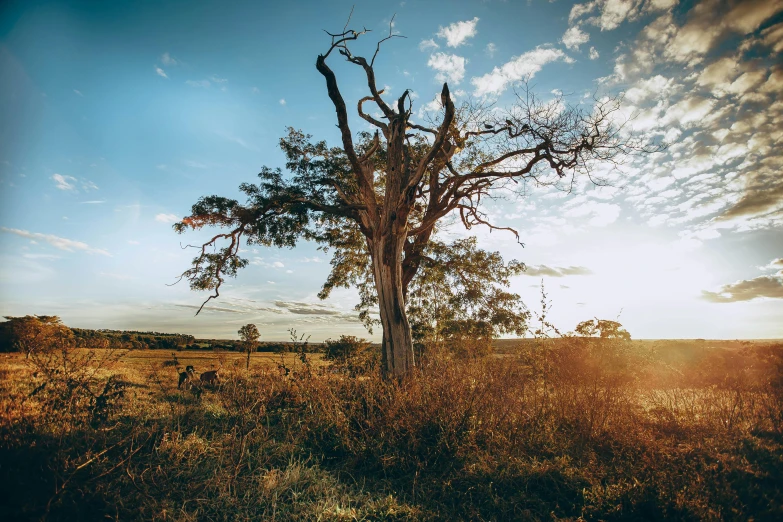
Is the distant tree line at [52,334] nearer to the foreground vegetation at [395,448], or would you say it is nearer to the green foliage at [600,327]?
the foreground vegetation at [395,448]

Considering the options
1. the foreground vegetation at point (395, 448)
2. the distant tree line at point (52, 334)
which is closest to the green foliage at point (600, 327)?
the foreground vegetation at point (395, 448)

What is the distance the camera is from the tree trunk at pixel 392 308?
9078 mm

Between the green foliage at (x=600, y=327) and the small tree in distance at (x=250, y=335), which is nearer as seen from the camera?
the green foliage at (x=600, y=327)

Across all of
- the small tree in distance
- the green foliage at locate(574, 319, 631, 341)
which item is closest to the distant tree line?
the small tree in distance

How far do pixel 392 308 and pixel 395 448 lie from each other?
5.28 m

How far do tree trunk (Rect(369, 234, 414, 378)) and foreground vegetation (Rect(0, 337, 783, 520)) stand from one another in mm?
2277

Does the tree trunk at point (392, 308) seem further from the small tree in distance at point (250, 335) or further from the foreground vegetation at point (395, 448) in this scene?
the small tree in distance at point (250, 335)

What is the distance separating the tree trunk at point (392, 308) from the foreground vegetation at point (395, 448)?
7.47 ft

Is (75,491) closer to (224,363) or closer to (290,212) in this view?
(224,363)

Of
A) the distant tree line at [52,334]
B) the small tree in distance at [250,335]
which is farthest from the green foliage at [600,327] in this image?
the small tree in distance at [250,335]

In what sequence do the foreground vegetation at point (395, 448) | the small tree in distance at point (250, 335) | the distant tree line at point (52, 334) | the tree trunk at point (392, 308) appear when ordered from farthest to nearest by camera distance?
1. the small tree in distance at point (250, 335)
2. the tree trunk at point (392, 308)
3. the distant tree line at point (52, 334)
4. the foreground vegetation at point (395, 448)

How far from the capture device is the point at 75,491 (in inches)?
117

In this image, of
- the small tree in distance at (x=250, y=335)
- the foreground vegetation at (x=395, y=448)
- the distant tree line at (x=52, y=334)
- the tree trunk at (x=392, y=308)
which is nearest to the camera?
the foreground vegetation at (x=395, y=448)

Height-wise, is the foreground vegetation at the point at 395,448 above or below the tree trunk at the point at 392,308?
below
